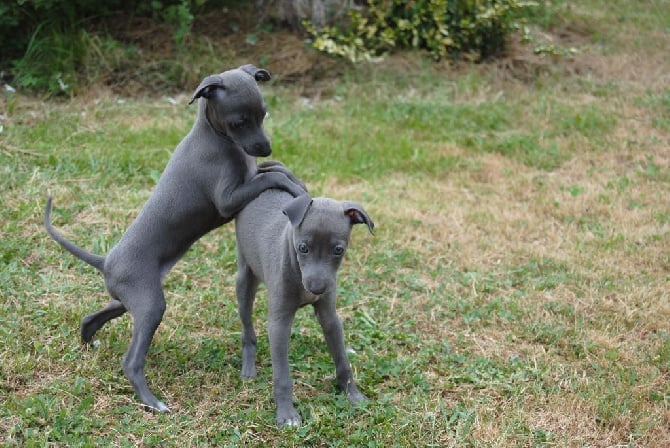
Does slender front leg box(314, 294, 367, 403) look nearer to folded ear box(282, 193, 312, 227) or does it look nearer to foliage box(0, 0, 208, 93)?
folded ear box(282, 193, 312, 227)

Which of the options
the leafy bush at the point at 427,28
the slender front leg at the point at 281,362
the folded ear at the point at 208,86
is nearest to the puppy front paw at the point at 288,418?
the slender front leg at the point at 281,362

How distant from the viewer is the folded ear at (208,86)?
3.99 meters

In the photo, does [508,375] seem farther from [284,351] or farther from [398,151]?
[398,151]

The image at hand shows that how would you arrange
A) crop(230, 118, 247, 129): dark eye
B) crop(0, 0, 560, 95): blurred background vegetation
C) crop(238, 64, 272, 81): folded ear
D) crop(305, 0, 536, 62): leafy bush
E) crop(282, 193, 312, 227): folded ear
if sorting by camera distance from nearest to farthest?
crop(282, 193, 312, 227): folded ear, crop(230, 118, 247, 129): dark eye, crop(238, 64, 272, 81): folded ear, crop(0, 0, 560, 95): blurred background vegetation, crop(305, 0, 536, 62): leafy bush

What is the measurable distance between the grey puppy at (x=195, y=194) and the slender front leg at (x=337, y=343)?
2.02 feet

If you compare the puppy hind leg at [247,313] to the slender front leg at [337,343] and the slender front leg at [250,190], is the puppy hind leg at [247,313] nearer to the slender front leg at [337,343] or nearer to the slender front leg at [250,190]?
the slender front leg at [250,190]

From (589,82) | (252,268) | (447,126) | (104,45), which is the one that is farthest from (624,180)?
(104,45)

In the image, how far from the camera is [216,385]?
435 cm

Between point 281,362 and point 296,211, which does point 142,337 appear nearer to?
point 281,362

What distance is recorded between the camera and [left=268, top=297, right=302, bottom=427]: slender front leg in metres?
3.94

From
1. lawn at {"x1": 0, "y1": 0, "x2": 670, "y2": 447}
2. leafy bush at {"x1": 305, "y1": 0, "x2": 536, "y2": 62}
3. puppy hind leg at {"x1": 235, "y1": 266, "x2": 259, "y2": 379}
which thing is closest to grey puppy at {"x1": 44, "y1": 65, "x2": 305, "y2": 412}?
puppy hind leg at {"x1": 235, "y1": 266, "x2": 259, "y2": 379}

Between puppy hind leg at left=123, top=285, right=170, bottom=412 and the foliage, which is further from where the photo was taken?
the foliage

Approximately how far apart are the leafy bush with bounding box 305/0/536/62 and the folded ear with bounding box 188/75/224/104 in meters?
5.89

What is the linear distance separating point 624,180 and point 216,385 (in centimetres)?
484
